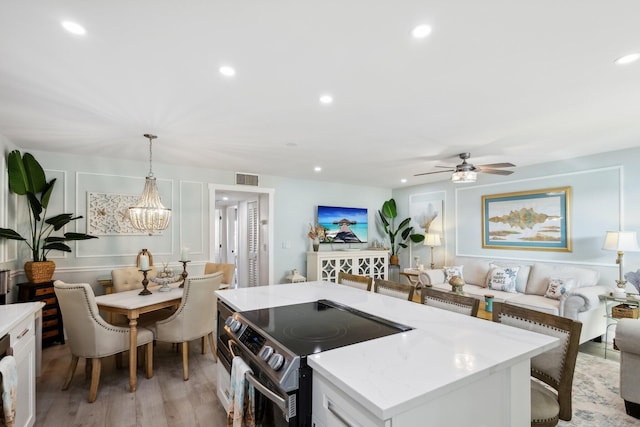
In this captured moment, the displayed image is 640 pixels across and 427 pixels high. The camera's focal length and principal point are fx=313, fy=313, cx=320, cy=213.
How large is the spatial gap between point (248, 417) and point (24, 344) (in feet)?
5.22

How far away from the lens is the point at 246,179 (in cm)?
528

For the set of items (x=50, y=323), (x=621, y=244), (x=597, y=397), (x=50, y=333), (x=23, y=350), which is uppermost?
(x=621, y=244)

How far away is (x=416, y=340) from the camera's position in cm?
140

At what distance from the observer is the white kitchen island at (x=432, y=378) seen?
963mm

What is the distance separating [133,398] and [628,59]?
165 inches

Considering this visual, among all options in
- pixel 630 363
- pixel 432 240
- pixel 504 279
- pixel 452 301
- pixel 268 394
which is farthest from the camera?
pixel 432 240

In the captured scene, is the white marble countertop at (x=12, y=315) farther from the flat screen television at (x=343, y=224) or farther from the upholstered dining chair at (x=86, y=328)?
the flat screen television at (x=343, y=224)

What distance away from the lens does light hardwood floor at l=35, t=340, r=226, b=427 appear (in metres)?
2.27

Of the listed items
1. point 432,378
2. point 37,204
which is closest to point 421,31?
point 432,378

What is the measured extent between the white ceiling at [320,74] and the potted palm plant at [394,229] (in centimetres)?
319

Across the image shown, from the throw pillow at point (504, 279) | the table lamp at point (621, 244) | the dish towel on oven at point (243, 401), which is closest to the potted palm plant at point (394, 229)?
the throw pillow at point (504, 279)

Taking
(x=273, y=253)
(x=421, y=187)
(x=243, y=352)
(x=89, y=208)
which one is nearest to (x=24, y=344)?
(x=243, y=352)

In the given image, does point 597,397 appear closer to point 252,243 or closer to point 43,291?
point 252,243

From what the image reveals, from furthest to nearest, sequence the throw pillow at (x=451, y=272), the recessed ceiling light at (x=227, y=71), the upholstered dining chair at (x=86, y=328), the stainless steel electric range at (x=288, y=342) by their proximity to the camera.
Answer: the throw pillow at (x=451, y=272), the upholstered dining chair at (x=86, y=328), the recessed ceiling light at (x=227, y=71), the stainless steel electric range at (x=288, y=342)
